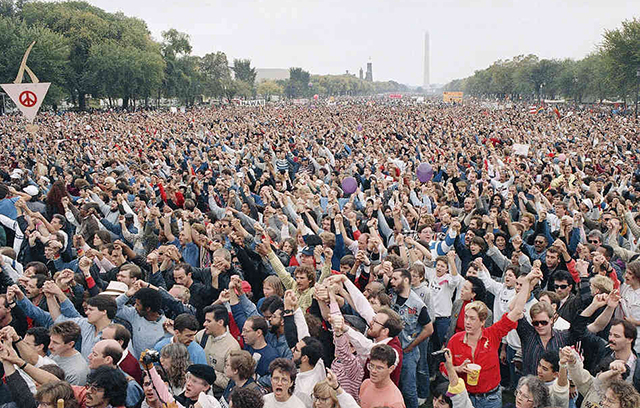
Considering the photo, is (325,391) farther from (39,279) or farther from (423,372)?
(39,279)

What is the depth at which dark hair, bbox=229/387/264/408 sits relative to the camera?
3.19 meters

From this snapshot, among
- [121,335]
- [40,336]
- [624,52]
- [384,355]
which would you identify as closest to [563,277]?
[384,355]

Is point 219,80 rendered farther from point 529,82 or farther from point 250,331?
point 250,331

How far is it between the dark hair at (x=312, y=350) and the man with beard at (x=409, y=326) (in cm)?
120

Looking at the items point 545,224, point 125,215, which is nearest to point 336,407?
point 545,224

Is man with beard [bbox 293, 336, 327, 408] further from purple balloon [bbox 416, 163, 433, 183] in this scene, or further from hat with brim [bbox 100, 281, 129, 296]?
purple balloon [bbox 416, 163, 433, 183]

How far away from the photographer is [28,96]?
34.8 ft

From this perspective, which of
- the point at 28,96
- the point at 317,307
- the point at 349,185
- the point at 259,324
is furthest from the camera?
the point at 28,96

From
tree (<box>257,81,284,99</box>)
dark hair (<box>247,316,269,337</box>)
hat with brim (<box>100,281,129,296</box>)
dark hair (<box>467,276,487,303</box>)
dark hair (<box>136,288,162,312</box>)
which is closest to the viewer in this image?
dark hair (<box>247,316,269,337</box>)

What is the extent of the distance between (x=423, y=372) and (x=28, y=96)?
9394 mm

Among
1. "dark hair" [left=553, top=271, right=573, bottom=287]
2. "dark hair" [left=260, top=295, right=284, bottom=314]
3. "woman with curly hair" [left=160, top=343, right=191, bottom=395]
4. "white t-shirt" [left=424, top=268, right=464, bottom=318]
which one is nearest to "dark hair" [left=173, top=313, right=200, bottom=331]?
"woman with curly hair" [left=160, top=343, right=191, bottom=395]

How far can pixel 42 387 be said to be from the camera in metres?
3.20

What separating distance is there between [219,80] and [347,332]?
80.5 meters

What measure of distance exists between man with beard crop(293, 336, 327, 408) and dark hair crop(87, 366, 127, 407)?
1118 mm
